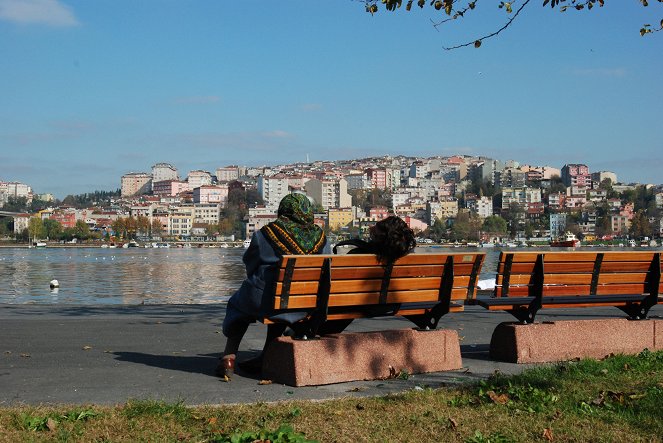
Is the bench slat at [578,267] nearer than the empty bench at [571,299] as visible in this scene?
No

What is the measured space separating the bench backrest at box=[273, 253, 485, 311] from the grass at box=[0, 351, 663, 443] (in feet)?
3.24

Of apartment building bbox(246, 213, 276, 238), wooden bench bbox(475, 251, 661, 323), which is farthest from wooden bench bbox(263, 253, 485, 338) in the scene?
apartment building bbox(246, 213, 276, 238)

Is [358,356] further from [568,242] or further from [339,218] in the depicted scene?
[339,218]

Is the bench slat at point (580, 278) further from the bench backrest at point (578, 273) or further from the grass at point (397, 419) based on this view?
the grass at point (397, 419)

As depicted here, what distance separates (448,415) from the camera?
482cm

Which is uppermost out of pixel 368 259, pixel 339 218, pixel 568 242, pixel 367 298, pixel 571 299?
pixel 368 259

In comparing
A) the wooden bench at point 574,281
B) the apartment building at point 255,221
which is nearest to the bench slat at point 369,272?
the wooden bench at point 574,281

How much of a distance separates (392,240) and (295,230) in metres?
0.69

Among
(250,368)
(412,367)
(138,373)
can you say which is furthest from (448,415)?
(138,373)

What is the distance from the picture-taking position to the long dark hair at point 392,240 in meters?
6.18

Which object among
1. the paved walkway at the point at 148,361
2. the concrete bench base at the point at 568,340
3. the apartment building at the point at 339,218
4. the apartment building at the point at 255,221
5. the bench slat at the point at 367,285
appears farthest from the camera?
the apartment building at the point at 339,218

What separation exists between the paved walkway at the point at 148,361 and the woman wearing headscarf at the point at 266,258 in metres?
0.31

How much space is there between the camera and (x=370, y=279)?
630cm

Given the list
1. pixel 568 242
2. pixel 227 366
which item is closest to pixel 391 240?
pixel 227 366
